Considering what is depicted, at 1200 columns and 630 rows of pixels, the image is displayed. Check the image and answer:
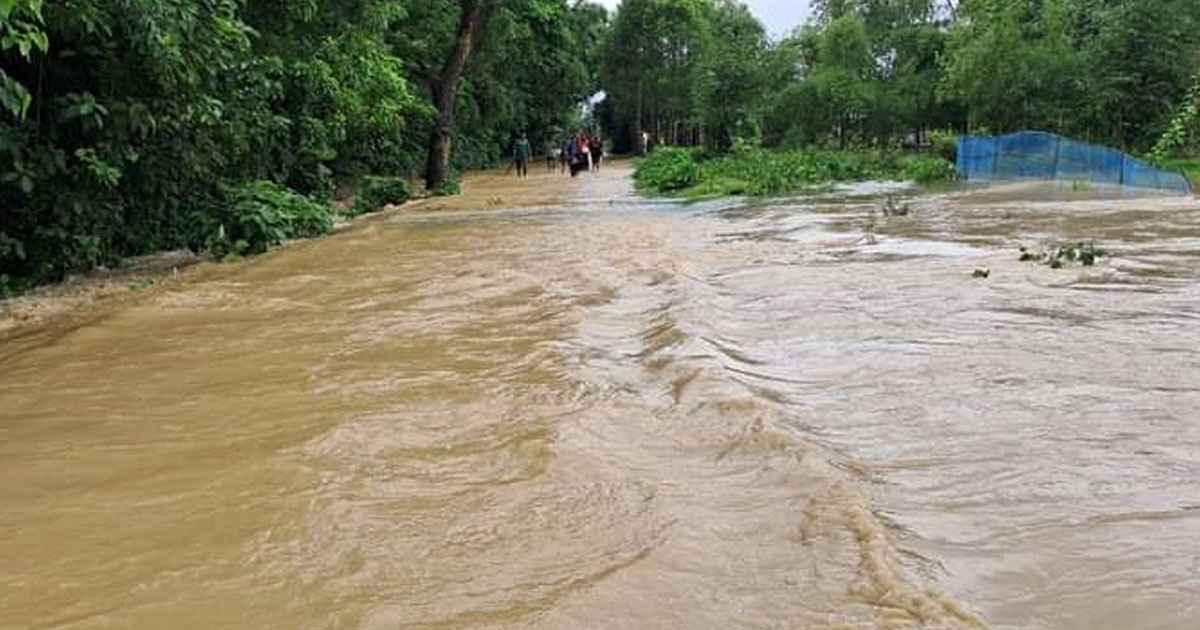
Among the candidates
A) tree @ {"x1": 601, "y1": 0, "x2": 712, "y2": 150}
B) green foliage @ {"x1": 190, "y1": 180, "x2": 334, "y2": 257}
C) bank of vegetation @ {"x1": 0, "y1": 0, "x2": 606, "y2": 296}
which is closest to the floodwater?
bank of vegetation @ {"x1": 0, "y1": 0, "x2": 606, "y2": 296}

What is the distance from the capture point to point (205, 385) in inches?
243

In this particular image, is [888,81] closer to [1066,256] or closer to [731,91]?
[731,91]

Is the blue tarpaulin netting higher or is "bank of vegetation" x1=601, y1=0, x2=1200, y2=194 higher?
"bank of vegetation" x1=601, y1=0, x2=1200, y2=194

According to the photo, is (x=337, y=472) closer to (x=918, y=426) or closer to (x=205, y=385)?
(x=205, y=385)

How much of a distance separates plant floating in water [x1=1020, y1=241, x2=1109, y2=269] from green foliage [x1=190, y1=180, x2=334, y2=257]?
9.07m

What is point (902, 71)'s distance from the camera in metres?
43.2

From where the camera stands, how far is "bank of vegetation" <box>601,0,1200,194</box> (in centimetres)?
2714

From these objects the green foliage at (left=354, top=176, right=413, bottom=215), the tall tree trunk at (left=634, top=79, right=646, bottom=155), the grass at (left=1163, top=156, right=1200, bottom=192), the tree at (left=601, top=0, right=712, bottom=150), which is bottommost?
the grass at (left=1163, top=156, right=1200, bottom=192)

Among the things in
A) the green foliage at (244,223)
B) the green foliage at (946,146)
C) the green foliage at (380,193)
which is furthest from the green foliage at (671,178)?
the green foliage at (244,223)

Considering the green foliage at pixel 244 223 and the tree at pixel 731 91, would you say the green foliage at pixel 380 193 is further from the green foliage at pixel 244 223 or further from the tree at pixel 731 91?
the tree at pixel 731 91

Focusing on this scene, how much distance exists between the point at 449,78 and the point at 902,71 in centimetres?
2290

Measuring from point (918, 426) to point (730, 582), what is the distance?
1902 millimetres

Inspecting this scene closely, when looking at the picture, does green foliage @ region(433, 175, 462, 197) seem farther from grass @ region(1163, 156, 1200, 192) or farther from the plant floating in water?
the plant floating in water

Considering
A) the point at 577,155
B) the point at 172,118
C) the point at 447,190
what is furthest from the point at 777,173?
the point at 172,118
